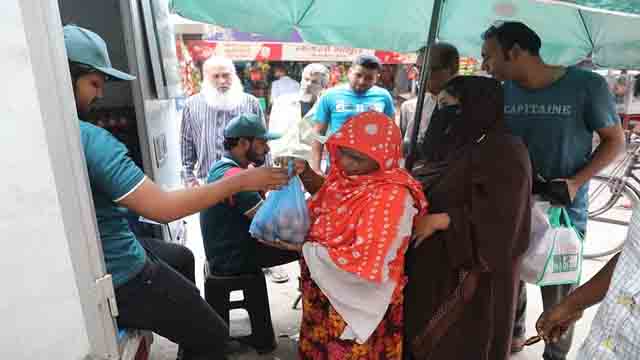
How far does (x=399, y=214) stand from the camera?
1.83 meters

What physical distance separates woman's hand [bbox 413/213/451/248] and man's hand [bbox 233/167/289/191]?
0.66 m

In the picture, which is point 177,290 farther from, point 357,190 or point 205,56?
point 205,56

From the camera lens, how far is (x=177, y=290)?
1763 mm

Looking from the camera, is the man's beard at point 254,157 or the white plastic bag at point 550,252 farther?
the man's beard at point 254,157

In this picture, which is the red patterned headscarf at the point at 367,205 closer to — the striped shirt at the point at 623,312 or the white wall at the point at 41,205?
the striped shirt at the point at 623,312

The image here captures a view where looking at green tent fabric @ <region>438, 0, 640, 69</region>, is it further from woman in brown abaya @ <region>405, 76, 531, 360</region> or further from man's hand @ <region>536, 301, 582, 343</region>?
man's hand @ <region>536, 301, 582, 343</region>

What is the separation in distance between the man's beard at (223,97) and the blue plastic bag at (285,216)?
198cm

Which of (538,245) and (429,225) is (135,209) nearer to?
(429,225)

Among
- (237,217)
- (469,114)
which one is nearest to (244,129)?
(237,217)

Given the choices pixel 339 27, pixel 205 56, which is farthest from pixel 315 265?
pixel 205 56

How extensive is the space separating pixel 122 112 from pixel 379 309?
2.26 metres

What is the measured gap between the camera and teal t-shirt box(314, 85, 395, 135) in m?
3.84

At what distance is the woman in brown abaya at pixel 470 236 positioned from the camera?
190cm

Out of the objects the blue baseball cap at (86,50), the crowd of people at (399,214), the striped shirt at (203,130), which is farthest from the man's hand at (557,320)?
the striped shirt at (203,130)
